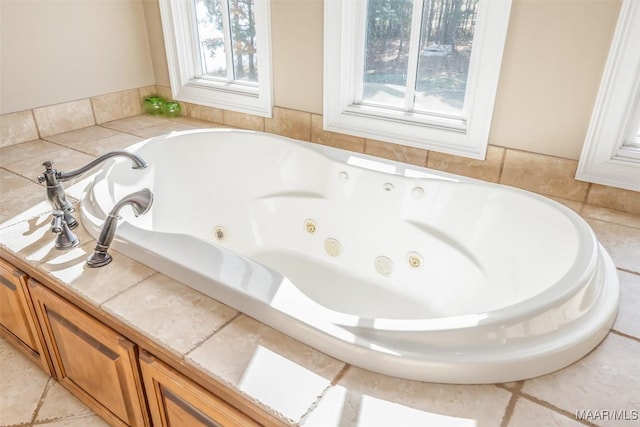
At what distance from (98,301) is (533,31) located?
1.55 m

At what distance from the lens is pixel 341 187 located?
1861 mm

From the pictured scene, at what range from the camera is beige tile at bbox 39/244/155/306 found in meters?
1.11

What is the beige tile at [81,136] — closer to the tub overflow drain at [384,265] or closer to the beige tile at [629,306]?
the tub overflow drain at [384,265]

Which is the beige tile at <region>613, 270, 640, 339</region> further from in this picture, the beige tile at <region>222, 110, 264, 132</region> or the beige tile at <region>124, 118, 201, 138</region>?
the beige tile at <region>124, 118, 201, 138</region>

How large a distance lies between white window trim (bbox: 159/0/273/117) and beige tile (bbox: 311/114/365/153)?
284 millimetres

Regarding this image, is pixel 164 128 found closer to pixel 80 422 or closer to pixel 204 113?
pixel 204 113

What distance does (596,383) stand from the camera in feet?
2.81

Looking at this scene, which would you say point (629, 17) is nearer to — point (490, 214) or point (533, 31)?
point (533, 31)

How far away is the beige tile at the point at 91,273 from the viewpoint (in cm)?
111

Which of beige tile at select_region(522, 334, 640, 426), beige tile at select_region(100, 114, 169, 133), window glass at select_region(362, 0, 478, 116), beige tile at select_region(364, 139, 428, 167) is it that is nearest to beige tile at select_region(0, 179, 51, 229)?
beige tile at select_region(100, 114, 169, 133)

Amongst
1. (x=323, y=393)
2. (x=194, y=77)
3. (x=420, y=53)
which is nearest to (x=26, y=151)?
(x=194, y=77)

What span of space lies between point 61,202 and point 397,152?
4.23 ft

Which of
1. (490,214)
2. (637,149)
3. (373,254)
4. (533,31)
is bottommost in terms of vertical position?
(373,254)

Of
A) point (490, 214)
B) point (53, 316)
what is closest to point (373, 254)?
point (490, 214)
